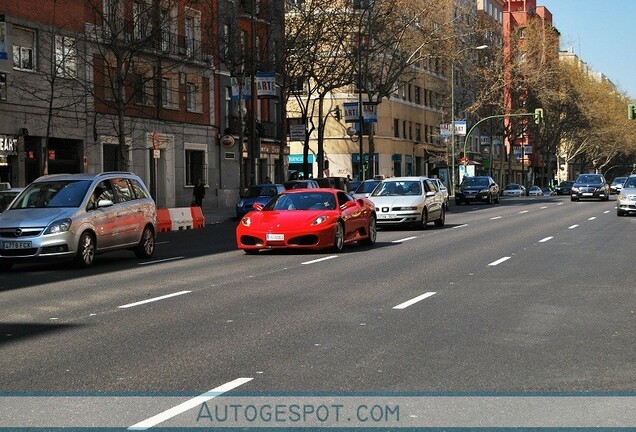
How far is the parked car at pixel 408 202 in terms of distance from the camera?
31.6 meters

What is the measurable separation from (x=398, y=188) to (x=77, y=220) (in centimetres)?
1478

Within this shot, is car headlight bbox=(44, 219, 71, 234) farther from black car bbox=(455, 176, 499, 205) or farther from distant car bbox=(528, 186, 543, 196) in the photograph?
distant car bbox=(528, 186, 543, 196)

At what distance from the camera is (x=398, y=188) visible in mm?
33281

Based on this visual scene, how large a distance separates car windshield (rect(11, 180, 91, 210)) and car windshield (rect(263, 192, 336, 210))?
4.15 m

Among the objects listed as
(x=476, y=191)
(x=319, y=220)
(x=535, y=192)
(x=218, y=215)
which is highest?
(x=319, y=220)

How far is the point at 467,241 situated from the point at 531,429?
19642 mm

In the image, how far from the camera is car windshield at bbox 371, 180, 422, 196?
3297cm

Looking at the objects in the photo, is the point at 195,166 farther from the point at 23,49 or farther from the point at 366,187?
the point at 23,49

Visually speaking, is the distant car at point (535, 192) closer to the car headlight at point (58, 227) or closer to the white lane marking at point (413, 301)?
the car headlight at point (58, 227)

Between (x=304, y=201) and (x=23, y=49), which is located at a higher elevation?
(x=23, y=49)

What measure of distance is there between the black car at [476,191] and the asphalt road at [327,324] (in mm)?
42348

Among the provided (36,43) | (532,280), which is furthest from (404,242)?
(36,43)

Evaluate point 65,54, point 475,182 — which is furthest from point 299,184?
point 475,182

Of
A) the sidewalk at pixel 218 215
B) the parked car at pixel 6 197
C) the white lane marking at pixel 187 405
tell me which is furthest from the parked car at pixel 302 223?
the sidewalk at pixel 218 215
